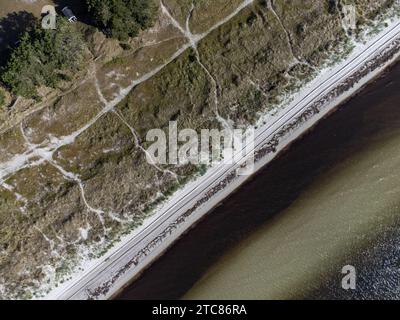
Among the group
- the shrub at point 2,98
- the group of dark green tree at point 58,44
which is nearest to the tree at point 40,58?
the group of dark green tree at point 58,44

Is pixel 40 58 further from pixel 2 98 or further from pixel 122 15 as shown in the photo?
pixel 122 15

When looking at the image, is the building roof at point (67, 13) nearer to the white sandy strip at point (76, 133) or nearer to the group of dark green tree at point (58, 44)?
the group of dark green tree at point (58, 44)

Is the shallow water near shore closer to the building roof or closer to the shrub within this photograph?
the shrub

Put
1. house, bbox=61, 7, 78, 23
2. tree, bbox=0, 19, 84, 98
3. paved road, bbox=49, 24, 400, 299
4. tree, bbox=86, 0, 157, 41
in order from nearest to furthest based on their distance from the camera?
tree, bbox=0, 19, 84, 98
tree, bbox=86, 0, 157, 41
house, bbox=61, 7, 78, 23
paved road, bbox=49, 24, 400, 299

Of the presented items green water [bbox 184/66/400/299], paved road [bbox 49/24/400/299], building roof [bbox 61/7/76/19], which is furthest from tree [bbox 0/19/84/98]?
green water [bbox 184/66/400/299]

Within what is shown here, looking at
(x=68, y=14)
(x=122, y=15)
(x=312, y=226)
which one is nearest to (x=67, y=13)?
(x=68, y=14)

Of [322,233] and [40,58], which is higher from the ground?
[40,58]
